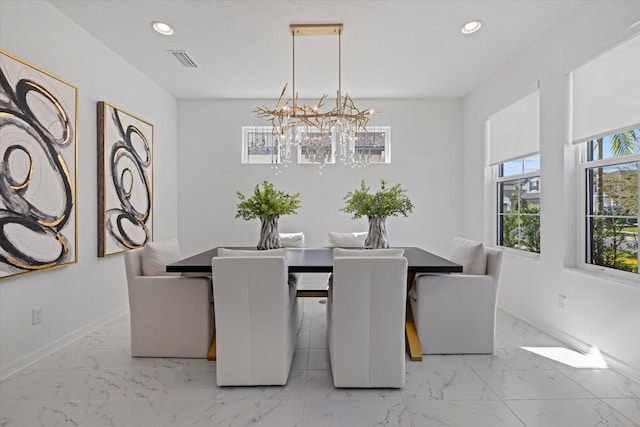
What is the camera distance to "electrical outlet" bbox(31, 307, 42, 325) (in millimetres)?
2532

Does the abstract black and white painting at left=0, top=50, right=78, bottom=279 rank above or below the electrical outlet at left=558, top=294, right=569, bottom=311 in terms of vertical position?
above

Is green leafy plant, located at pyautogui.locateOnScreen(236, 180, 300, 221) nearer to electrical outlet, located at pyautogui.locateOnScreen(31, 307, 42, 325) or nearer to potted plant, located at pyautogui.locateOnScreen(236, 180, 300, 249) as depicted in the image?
potted plant, located at pyautogui.locateOnScreen(236, 180, 300, 249)

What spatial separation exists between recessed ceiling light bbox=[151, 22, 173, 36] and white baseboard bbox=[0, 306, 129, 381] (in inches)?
107

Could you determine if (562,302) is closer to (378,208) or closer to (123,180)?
(378,208)

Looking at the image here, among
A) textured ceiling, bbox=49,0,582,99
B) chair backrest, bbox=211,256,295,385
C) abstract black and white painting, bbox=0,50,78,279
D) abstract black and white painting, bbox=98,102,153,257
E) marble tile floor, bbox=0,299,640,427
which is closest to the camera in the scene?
marble tile floor, bbox=0,299,640,427

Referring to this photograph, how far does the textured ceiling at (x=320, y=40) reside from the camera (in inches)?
108

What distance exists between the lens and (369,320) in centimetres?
212

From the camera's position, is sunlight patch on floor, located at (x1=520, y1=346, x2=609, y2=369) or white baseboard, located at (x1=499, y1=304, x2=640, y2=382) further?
sunlight patch on floor, located at (x1=520, y1=346, x2=609, y2=369)

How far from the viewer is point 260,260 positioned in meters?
2.06

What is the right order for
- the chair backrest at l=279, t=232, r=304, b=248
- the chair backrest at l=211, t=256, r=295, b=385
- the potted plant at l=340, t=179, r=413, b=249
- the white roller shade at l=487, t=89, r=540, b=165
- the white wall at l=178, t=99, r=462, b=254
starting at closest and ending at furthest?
the chair backrest at l=211, t=256, r=295, b=385 < the potted plant at l=340, t=179, r=413, b=249 < the white roller shade at l=487, t=89, r=540, b=165 < the chair backrest at l=279, t=232, r=304, b=248 < the white wall at l=178, t=99, r=462, b=254

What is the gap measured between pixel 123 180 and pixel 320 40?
8.15 feet

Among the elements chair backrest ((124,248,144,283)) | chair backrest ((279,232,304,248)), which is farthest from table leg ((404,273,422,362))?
chair backrest ((124,248,144,283))

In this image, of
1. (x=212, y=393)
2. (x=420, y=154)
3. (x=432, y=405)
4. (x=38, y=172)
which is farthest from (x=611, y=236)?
(x=38, y=172)

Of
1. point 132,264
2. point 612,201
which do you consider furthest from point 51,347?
point 612,201
